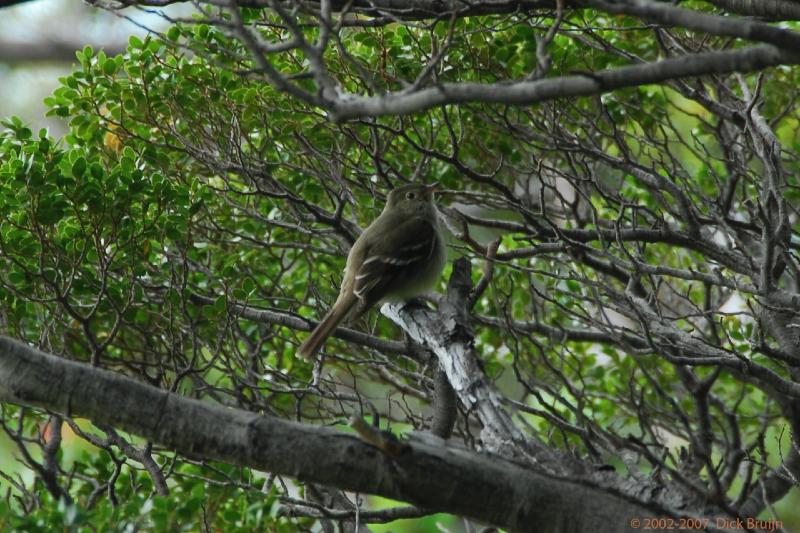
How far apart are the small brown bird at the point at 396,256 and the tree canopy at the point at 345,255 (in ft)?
0.78

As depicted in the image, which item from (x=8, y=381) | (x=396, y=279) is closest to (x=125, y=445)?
(x=8, y=381)

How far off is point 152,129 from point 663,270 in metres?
3.86

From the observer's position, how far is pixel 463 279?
5688 mm

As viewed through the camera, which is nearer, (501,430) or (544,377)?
(501,430)

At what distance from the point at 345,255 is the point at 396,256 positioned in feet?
1.49

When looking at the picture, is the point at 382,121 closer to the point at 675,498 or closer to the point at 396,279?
the point at 396,279

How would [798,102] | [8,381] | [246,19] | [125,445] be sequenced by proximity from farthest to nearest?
[798,102] → [246,19] → [125,445] → [8,381]

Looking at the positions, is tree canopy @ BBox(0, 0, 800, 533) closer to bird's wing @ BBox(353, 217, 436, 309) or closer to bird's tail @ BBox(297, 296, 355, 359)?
bird's tail @ BBox(297, 296, 355, 359)

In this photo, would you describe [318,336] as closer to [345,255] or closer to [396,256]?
[396,256]

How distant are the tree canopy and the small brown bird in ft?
0.78

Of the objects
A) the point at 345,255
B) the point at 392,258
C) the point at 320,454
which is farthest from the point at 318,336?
the point at 320,454

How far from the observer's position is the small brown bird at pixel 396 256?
6.94 m

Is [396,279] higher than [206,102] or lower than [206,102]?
lower

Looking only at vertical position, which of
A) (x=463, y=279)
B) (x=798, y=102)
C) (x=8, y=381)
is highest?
(x=798, y=102)
